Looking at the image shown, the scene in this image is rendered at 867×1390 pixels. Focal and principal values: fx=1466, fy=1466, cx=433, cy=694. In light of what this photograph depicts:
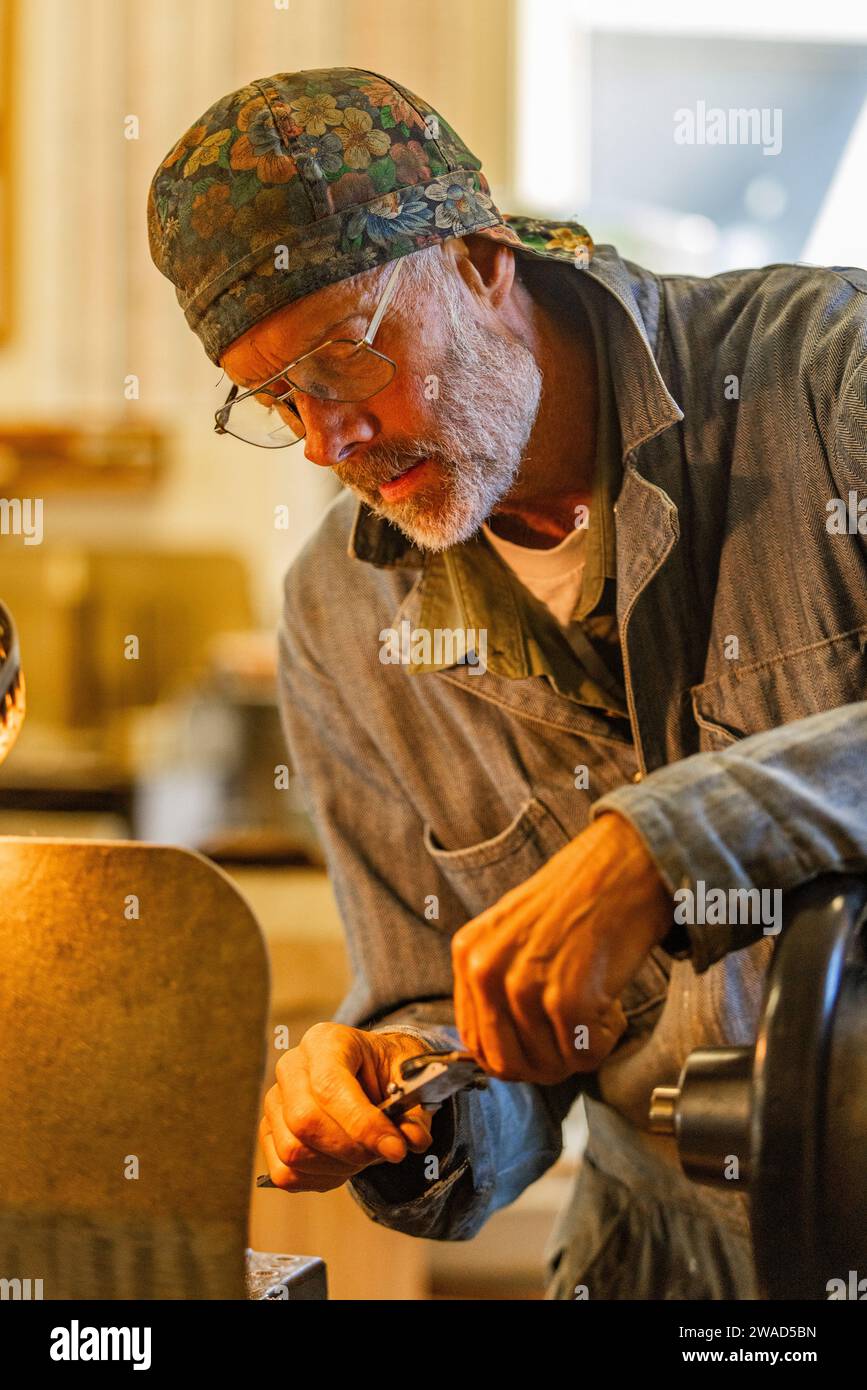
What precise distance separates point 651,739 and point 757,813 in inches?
11.2

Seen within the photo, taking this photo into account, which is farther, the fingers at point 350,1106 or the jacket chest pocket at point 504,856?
the jacket chest pocket at point 504,856

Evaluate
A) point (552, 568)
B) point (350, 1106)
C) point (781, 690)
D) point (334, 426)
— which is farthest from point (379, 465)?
point (350, 1106)

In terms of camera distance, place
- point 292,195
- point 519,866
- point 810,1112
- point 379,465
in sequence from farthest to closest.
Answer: point 519,866 → point 379,465 → point 292,195 → point 810,1112

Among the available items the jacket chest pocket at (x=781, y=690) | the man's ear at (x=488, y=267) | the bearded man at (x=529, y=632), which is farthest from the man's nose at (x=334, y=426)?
the jacket chest pocket at (x=781, y=690)

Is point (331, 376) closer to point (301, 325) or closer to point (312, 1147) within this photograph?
point (301, 325)

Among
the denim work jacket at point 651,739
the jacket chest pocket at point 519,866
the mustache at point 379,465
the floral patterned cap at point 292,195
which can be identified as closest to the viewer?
the denim work jacket at point 651,739

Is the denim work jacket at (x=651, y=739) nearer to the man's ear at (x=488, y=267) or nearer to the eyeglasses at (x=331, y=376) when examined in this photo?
the man's ear at (x=488, y=267)

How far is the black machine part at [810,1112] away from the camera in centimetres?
56

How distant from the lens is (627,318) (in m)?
0.94

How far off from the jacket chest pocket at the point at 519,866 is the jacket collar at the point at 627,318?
0.29 m

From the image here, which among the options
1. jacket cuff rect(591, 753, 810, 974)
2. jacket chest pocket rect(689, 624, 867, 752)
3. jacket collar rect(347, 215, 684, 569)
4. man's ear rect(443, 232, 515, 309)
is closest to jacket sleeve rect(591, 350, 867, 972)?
jacket cuff rect(591, 753, 810, 974)

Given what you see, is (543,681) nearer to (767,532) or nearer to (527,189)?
(767,532)

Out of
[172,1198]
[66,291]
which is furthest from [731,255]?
[172,1198]

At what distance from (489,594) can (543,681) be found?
0.23 feet
